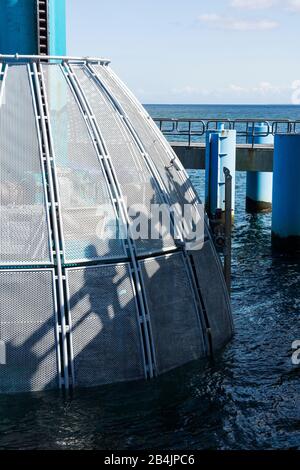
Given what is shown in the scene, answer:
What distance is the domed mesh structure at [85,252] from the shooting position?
13.0 m

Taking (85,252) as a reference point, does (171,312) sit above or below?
below

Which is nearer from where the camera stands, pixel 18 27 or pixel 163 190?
pixel 163 190

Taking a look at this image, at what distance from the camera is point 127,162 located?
576 inches

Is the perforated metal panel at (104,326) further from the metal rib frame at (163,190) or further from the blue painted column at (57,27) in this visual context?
the blue painted column at (57,27)

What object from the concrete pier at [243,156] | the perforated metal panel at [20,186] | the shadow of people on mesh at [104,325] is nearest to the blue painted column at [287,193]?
the concrete pier at [243,156]

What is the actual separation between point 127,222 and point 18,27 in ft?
15.7

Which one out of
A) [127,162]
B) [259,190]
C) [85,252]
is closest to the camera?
[85,252]

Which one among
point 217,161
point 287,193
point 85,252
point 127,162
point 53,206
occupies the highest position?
point 217,161

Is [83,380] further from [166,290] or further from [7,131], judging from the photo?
[7,131]

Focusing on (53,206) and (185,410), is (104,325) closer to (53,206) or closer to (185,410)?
(185,410)

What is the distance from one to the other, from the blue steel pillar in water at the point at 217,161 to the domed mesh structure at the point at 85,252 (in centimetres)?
1595

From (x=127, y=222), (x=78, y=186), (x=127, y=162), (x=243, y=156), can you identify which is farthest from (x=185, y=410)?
(x=243, y=156)

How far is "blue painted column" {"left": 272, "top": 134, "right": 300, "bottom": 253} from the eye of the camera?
26484 mm
